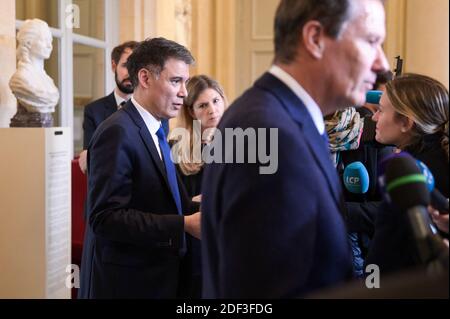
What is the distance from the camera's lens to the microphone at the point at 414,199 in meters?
1.02

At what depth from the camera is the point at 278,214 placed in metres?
1.15

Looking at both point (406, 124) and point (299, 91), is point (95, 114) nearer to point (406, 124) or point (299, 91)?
point (406, 124)

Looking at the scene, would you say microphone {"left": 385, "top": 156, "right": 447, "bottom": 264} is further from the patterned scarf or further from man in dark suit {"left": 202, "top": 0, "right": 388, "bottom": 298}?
the patterned scarf

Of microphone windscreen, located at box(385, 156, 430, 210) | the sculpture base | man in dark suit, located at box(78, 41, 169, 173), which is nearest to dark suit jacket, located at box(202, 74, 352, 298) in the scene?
microphone windscreen, located at box(385, 156, 430, 210)

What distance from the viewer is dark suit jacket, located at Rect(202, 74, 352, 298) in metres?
1.15

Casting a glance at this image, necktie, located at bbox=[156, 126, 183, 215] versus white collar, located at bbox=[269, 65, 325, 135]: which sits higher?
white collar, located at bbox=[269, 65, 325, 135]

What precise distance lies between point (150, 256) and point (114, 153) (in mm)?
423

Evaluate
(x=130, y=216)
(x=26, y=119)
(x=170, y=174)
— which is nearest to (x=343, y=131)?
(x=170, y=174)

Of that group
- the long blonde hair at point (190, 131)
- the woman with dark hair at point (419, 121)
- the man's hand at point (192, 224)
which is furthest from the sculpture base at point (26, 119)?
the woman with dark hair at point (419, 121)

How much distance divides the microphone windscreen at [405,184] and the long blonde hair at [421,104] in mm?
1042

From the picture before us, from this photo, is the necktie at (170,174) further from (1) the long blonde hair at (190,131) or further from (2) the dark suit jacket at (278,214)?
(2) the dark suit jacket at (278,214)

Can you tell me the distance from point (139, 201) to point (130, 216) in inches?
5.1

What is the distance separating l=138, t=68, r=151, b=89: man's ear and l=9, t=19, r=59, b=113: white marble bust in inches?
44.7
